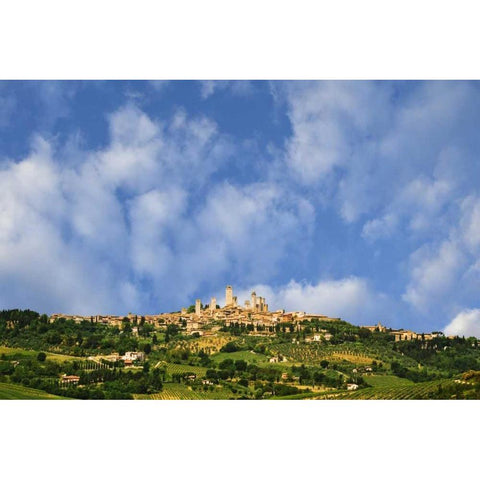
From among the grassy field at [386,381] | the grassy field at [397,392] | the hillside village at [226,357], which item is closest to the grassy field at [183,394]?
the hillside village at [226,357]

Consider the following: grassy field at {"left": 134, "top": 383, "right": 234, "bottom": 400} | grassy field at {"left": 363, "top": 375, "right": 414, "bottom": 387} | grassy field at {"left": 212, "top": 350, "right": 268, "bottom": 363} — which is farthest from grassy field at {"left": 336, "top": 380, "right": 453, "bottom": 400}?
grassy field at {"left": 212, "top": 350, "right": 268, "bottom": 363}

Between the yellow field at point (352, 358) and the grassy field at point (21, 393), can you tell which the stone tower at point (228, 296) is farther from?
the grassy field at point (21, 393)

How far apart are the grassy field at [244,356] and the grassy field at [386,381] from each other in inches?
146

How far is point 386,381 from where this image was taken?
21.1 meters

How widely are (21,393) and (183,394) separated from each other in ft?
15.6

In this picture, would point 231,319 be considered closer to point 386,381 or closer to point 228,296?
point 228,296

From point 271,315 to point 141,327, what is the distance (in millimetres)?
5336

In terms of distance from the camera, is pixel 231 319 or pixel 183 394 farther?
pixel 231 319

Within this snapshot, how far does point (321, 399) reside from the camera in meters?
18.9

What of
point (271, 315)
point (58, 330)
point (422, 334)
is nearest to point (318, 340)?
point (271, 315)

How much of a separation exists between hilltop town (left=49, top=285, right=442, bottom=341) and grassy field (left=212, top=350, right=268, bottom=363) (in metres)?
2.06

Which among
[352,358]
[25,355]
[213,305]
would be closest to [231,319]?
[213,305]
